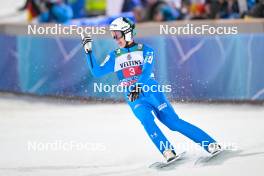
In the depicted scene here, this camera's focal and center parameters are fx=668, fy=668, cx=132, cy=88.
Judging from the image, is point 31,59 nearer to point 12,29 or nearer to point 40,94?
point 40,94

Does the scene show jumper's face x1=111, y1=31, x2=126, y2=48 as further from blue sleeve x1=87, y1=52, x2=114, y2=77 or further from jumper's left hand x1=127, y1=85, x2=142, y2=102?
jumper's left hand x1=127, y1=85, x2=142, y2=102

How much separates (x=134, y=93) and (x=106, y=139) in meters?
1.36

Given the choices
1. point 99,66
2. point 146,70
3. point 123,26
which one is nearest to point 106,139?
point 99,66

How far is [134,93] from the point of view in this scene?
22.2 ft

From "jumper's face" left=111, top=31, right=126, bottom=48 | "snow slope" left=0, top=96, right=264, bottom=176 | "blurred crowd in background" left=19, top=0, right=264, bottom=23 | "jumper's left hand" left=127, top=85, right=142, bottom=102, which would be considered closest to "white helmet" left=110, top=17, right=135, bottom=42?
"jumper's face" left=111, top=31, right=126, bottom=48

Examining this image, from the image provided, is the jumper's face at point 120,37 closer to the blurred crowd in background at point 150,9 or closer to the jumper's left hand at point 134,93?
the jumper's left hand at point 134,93

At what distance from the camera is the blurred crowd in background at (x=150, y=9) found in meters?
11.1

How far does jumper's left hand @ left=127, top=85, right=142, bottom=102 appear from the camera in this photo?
6789 millimetres

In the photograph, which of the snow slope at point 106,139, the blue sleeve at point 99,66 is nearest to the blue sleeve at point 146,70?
the blue sleeve at point 99,66

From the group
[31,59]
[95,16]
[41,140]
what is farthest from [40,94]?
[95,16]

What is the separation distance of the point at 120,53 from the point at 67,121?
2.13m

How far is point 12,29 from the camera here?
12.0m

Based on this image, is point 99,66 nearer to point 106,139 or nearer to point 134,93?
point 134,93

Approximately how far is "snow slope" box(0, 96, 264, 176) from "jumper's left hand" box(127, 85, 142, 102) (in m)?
0.73
